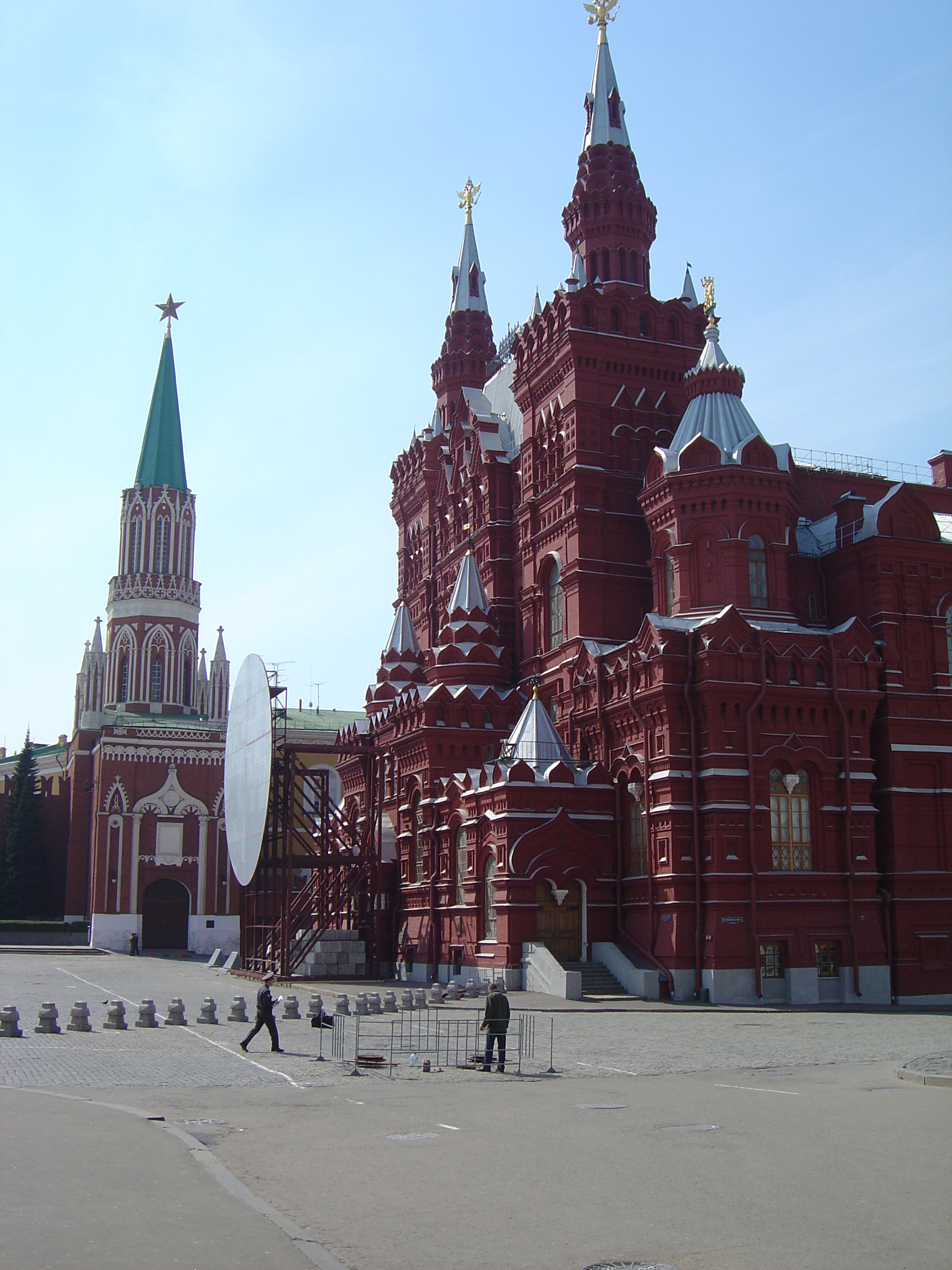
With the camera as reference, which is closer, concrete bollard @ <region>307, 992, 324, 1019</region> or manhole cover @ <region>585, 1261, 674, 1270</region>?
manhole cover @ <region>585, 1261, 674, 1270</region>

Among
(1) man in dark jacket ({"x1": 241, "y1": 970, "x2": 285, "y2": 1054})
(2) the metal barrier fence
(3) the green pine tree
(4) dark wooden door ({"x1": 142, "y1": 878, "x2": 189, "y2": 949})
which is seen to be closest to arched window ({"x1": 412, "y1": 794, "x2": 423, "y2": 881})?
(2) the metal barrier fence

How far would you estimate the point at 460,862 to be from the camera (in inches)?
1736

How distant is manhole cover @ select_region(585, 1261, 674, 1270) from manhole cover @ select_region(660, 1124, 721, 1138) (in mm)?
5353

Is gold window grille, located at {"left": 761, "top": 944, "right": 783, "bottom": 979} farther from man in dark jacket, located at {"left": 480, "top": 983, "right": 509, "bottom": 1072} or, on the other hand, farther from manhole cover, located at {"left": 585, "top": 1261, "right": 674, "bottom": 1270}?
manhole cover, located at {"left": 585, "top": 1261, "right": 674, "bottom": 1270}

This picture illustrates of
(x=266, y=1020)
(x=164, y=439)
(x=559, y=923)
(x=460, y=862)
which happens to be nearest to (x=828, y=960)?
(x=559, y=923)

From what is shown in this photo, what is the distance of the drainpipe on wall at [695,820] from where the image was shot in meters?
37.1

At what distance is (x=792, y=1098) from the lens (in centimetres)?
1691

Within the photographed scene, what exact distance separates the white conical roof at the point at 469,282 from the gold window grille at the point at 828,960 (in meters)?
38.2

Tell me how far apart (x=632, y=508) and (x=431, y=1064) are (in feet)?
95.6

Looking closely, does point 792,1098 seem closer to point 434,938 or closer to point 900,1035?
point 900,1035

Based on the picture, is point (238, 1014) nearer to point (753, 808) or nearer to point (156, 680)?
point (753, 808)

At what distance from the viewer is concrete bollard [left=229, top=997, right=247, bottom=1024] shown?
1124 inches

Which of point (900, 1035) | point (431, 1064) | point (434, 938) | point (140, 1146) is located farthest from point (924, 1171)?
point (434, 938)

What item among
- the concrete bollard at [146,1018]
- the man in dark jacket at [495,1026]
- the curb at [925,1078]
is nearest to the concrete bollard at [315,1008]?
the concrete bollard at [146,1018]
